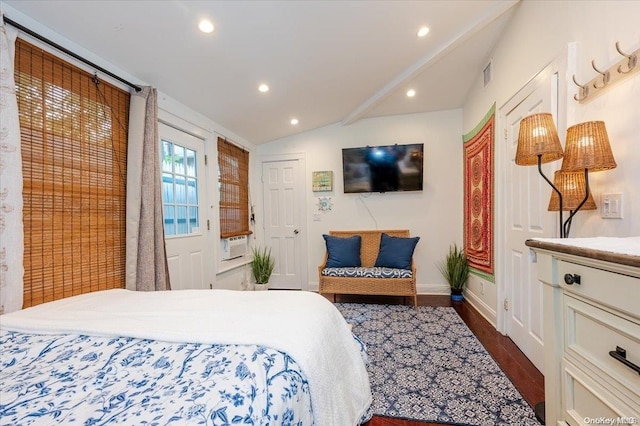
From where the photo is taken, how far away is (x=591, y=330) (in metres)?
0.82

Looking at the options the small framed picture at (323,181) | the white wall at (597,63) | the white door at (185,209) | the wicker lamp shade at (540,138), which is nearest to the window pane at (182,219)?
the white door at (185,209)

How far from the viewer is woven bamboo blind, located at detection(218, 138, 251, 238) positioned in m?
3.40

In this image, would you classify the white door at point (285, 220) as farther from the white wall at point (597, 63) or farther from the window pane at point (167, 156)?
the white wall at point (597, 63)

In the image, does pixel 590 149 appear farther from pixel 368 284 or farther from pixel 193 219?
pixel 193 219

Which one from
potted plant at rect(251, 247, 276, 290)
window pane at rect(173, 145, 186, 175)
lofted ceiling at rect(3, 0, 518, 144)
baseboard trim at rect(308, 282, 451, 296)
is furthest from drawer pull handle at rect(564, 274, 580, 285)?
potted plant at rect(251, 247, 276, 290)

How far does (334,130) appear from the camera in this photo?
4.12m

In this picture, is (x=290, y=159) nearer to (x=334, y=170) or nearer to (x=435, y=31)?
(x=334, y=170)

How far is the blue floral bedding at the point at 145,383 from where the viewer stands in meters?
0.60

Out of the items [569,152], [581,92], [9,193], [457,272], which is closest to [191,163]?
[9,193]

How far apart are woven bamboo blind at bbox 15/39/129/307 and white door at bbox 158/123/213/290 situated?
0.48 m

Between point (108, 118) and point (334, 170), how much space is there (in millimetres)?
2774

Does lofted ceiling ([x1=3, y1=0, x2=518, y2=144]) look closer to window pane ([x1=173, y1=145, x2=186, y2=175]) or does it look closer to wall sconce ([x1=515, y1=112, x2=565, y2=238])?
window pane ([x1=173, y1=145, x2=186, y2=175])

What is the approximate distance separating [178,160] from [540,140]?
9.51 ft

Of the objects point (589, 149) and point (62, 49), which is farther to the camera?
point (62, 49)
